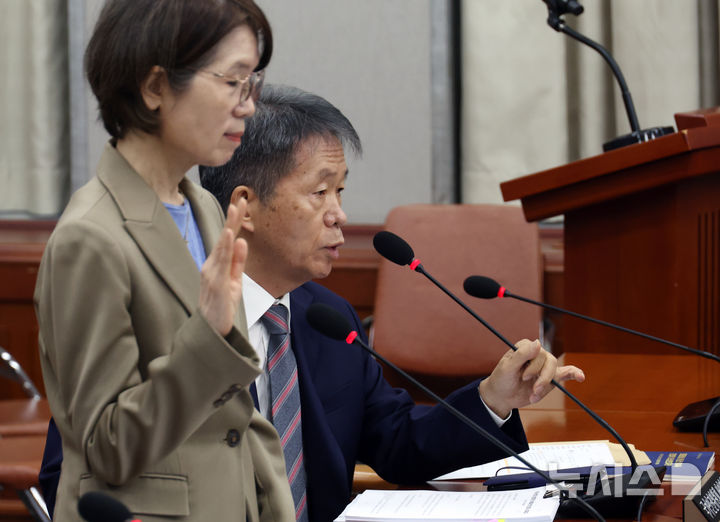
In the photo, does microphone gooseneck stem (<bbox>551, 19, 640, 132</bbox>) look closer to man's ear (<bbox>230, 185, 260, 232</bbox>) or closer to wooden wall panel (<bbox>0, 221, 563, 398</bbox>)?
wooden wall panel (<bbox>0, 221, 563, 398</bbox>)

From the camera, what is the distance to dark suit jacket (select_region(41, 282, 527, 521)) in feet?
5.13

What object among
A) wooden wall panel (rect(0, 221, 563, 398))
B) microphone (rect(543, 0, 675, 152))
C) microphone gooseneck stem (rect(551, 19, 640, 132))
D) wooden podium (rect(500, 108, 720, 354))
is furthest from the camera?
wooden wall panel (rect(0, 221, 563, 398))

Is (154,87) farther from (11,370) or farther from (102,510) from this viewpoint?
(11,370)

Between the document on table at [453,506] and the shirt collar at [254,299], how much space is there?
32 centimetres

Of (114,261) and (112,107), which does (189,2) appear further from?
(114,261)

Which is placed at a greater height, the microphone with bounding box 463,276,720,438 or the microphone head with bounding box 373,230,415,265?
the microphone head with bounding box 373,230,415,265

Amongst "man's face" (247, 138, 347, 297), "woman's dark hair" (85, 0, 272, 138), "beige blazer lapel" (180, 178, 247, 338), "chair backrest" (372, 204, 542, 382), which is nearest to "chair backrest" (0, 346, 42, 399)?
"chair backrest" (372, 204, 542, 382)

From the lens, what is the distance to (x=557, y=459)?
159 cm

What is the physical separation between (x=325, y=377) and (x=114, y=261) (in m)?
0.74

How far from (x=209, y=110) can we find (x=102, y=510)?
41 centimetres

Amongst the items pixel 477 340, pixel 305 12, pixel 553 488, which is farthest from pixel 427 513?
pixel 305 12

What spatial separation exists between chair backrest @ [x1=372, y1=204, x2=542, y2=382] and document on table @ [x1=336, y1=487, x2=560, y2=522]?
1.59 metres

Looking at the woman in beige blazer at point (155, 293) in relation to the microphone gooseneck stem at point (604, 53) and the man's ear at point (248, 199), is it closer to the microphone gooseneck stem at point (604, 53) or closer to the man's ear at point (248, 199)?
the man's ear at point (248, 199)

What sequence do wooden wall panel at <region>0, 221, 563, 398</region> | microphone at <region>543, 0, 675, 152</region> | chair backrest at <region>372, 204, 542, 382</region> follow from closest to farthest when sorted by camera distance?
microphone at <region>543, 0, 675, 152</region>
chair backrest at <region>372, 204, 542, 382</region>
wooden wall panel at <region>0, 221, 563, 398</region>
